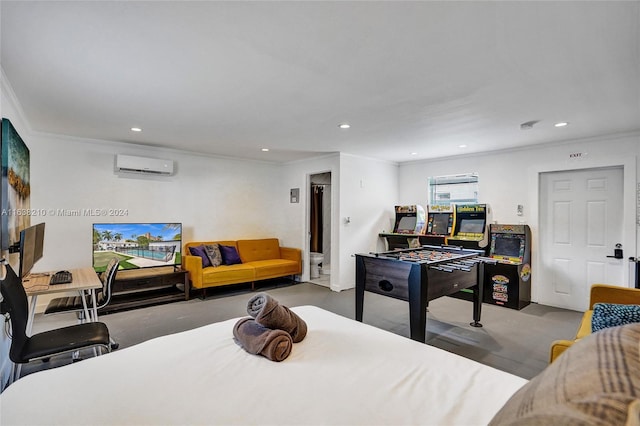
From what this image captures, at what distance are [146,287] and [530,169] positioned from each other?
5995 mm

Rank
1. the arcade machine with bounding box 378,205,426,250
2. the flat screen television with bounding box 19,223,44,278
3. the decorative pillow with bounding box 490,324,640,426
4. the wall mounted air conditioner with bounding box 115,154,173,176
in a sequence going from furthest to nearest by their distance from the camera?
the arcade machine with bounding box 378,205,426,250 → the wall mounted air conditioner with bounding box 115,154,173,176 → the flat screen television with bounding box 19,223,44,278 → the decorative pillow with bounding box 490,324,640,426

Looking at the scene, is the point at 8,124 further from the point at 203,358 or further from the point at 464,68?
the point at 464,68

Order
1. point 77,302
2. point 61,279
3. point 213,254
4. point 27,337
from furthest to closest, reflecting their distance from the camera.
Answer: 1. point 213,254
2. point 77,302
3. point 61,279
4. point 27,337

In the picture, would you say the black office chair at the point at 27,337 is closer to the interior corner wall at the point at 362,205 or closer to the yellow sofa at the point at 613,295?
the yellow sofa at the point at 613,295

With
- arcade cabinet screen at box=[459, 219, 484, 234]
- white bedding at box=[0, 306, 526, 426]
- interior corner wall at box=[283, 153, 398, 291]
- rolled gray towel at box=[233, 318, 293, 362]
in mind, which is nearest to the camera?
white bedding at box=[0, 306, 526, 426]

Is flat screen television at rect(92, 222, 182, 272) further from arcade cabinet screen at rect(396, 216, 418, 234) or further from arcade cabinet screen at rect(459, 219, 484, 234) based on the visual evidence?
arcade cabinet screen at rect(459, 219, 484, 234)

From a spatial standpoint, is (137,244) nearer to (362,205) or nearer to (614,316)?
(362,205)

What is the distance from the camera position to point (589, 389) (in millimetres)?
566

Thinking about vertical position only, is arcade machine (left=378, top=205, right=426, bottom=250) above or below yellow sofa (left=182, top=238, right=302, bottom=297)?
above

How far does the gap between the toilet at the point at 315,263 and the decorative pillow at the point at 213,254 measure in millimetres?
1861

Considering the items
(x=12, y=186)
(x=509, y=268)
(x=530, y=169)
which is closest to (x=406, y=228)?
(x=509, y=268)

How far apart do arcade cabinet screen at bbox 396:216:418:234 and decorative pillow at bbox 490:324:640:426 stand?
5.10 meters

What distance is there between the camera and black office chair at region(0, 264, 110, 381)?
1.94m

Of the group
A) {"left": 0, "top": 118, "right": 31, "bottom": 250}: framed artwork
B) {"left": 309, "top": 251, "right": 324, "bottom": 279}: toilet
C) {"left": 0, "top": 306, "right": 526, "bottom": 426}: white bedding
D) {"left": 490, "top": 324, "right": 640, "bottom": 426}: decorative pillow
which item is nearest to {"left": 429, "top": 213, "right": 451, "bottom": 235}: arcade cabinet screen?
{"left": 309, "top": 251, "right": 324, "bottom": 279}: toilet
